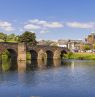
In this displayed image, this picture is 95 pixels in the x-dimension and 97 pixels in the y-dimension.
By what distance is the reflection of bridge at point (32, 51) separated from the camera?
10862 cm

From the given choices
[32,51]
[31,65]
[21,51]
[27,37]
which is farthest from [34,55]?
[31,65]

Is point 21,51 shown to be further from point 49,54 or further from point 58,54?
point 49,54

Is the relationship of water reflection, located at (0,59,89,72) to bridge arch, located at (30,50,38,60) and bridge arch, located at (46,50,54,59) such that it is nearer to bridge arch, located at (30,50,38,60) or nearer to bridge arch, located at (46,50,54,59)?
bridge arch, located at (30,50,38,60)

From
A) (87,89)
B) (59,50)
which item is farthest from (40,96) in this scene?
(59,50)

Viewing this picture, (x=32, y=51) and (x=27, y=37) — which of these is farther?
(x=27, y=37)

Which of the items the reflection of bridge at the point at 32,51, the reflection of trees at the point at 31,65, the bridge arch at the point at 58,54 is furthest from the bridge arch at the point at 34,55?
the reflection of trees at the point at 31,65

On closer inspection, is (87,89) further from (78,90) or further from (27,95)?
(27,95)

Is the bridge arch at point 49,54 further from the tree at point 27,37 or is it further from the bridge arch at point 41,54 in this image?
the tree at point 27,37

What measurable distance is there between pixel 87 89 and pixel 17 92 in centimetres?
1015

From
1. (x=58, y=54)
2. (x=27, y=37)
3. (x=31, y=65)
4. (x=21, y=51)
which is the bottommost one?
(x=31, y=65)

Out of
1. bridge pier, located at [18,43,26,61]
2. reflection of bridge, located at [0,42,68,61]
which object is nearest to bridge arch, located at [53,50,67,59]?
reflection of bridge, located at [0,42,68,61]

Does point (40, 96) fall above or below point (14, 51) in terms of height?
below

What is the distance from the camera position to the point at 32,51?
425 feet

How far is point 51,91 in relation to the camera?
46.9m
